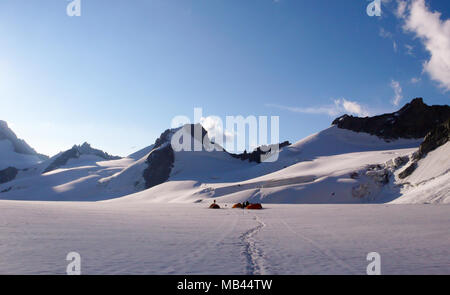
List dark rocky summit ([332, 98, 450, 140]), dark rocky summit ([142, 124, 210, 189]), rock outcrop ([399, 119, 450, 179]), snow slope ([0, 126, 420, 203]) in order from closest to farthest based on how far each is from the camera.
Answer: rock outcrop ([399, 119, 450, 179])
snow slope ([0, 126, 420, 203])
dark rocky summit ([332, 98, 450, 140])
dark rocky summit ([142, 124, 210, 189])

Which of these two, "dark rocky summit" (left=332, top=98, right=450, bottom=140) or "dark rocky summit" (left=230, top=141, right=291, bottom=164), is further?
"dark rocky summit" (left=230, top=141, right=291, bottom=164)

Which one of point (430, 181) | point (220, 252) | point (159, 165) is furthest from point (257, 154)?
point (220, 252)

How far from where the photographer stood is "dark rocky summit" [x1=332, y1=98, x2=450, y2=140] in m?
100

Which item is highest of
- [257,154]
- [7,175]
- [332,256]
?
[257,154]

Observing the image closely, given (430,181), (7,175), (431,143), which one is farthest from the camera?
(7,175)

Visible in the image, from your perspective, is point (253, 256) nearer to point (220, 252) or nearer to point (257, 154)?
point (220, 252)

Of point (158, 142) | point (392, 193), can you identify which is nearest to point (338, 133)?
point (392, 193)

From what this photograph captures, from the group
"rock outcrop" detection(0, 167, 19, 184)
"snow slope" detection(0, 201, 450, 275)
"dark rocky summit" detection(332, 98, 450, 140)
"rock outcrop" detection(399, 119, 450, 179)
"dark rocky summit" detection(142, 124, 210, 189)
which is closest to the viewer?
"snow slope" detection(0, 201, 450, 275)

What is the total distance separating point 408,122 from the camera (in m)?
102

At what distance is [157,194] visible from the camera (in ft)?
249

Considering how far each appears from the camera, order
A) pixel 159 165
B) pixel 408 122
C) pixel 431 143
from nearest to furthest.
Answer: pixel 431 143, pixel 408 122, pixel 159 165

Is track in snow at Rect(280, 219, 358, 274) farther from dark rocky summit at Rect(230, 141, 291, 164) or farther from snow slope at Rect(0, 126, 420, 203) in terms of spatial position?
dark rocky summit at Rect(230, 141, 291, 164)

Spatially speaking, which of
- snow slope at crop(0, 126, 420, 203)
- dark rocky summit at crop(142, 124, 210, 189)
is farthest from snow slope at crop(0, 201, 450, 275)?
dark rocky summit at crop(142, 124, 210, 189)
